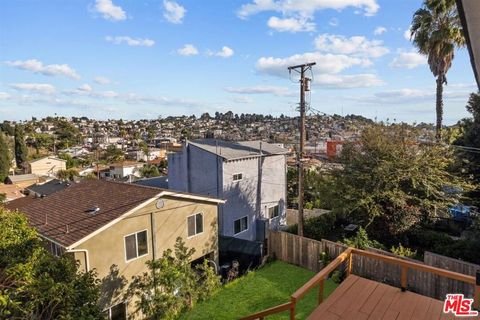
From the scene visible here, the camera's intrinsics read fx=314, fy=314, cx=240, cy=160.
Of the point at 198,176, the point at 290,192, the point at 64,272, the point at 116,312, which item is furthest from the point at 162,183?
the point at 64,272

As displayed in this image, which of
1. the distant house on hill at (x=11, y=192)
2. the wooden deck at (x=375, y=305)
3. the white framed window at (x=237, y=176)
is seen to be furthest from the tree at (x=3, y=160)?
the wooden deck at (x=375, y=305)

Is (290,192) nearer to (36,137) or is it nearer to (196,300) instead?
(196,300)

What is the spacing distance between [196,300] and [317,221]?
8.96 metres

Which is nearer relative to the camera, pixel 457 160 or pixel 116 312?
pixel 116 312

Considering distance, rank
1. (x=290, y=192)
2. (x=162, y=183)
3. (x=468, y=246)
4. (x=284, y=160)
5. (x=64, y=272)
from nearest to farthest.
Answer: (x=64, y=272) → (x=468, y=246) → (x=284, y=160) → (x=162, y=183) → (x=290, y=192)

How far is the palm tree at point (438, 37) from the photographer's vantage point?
54.2 feet

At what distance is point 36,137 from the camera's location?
79250 mm

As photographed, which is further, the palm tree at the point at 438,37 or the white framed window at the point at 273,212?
the white framed window at the point at 273,212

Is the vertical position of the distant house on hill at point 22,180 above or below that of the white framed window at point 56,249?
below

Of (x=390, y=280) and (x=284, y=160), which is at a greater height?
(x=284, y=160)

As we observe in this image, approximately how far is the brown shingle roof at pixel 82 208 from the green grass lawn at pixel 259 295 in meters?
4.44

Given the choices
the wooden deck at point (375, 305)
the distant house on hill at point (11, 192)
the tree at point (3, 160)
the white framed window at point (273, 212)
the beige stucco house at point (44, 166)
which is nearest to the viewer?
the wooden deck at point (375, 305)

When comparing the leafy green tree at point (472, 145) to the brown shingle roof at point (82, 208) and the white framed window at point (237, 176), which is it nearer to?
the white framed window at point (237, 176)

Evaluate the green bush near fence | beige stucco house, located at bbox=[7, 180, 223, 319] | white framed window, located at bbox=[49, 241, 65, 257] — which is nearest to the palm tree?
the green bush near fence
